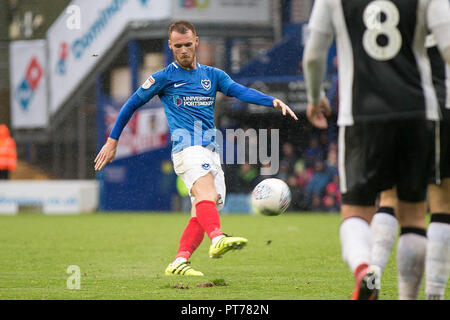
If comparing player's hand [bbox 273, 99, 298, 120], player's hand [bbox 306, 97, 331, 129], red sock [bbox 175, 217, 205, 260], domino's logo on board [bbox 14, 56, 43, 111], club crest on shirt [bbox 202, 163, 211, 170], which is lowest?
red sock [bbox 175, 217, 205, 260]

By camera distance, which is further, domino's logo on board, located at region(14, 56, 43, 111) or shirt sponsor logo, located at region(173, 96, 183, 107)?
domino's logo on board, located at region(14, 56, 43, 111)

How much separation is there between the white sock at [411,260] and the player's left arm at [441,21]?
1017 millimetres

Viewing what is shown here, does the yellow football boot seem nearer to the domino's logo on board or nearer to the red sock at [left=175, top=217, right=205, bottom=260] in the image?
the red sock at [left=175, top=217, right=205, bottom=260]

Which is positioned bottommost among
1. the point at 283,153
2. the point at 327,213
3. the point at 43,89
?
the point at 327,213

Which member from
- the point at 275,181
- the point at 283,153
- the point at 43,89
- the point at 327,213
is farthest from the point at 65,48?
the point at 275,181

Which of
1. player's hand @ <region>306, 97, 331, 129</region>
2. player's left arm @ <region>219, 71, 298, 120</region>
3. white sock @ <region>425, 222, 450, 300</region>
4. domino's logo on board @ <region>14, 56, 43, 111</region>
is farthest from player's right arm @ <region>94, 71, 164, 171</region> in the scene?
domino's logo on board @ <region>14, 56, 43, 111</region>

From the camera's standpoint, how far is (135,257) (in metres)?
8.70

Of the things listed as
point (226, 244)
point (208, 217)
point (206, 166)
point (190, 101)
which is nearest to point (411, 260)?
point (226, 244)

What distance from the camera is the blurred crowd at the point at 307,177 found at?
18.9 metres

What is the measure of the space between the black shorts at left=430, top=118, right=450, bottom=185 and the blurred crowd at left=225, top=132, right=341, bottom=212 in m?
14.1

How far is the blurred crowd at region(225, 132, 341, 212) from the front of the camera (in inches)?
742

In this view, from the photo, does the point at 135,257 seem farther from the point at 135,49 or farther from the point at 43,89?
the point at 43,89
